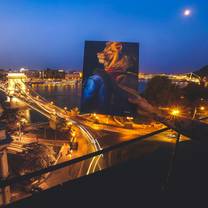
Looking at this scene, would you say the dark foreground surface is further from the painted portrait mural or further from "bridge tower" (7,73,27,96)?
"bridge tower" (7,73,27,96)

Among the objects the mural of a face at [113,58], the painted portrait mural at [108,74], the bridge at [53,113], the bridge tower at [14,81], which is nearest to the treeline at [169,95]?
the painted portrait mural at [108,74]

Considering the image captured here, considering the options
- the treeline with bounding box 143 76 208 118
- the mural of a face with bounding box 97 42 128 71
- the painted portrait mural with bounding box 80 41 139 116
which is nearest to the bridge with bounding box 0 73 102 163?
the painted portrait mural with bounding box 80 41 139 116

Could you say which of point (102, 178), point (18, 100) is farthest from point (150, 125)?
point (102, 178)

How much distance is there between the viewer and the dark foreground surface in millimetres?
2734

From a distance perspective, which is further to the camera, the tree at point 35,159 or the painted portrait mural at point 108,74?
the painted portrait mural at point 108,74

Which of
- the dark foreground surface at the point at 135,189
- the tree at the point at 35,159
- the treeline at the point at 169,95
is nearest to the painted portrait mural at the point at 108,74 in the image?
the treeline at the point at 169,95

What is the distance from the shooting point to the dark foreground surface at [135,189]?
8.97 feet

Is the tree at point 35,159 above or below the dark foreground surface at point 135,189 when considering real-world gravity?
below

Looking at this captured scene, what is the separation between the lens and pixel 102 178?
10.7 ft

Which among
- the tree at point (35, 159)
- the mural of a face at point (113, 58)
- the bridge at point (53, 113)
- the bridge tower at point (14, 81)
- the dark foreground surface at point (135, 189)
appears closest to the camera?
the dark foreground surface at point (135, 189)

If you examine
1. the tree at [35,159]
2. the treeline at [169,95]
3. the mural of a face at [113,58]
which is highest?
the mural of a face at [113,58]

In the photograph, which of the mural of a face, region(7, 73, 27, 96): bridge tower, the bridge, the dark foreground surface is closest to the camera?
the dark foreground surface

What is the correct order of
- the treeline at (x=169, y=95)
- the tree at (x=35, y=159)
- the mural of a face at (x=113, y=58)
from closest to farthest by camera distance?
the tree at (x=35, y=159) < the mural of a face at (x=113, y=58) < the treeline at (x=169, y=95)

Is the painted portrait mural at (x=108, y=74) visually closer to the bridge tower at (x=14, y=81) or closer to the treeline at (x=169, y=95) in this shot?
the treeline at (x=169, y=95)
